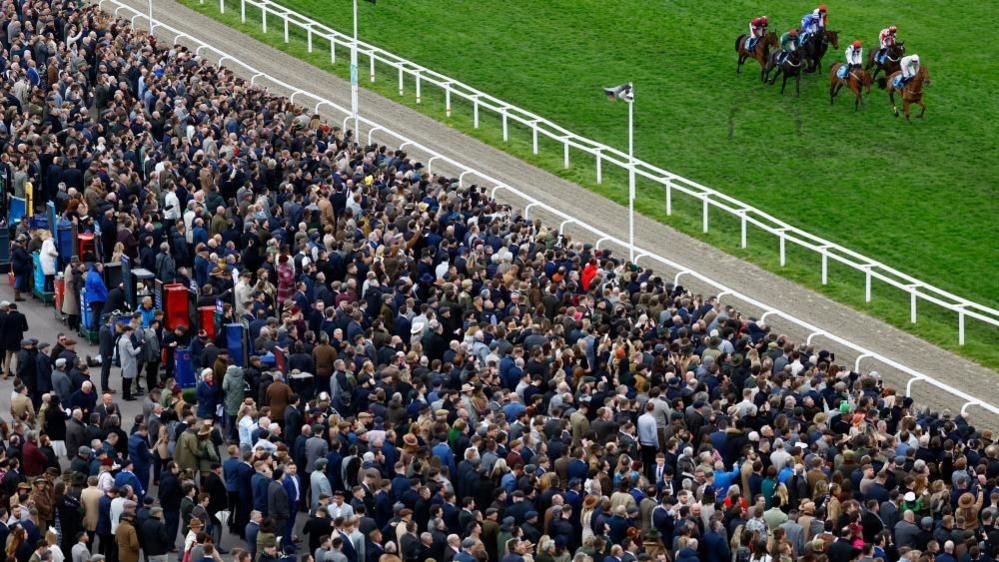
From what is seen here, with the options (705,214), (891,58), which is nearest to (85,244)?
(705,214)

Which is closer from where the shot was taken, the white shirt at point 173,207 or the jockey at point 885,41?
the white shirt at point 173,207

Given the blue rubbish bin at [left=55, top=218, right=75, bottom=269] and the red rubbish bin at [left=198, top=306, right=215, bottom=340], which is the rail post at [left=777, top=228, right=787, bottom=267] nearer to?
the red rubbish bin at [left=198, top=306, right=215, bottom=340]

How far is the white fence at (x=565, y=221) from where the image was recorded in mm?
24125

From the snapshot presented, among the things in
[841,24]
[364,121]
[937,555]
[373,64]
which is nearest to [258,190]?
[364,121]

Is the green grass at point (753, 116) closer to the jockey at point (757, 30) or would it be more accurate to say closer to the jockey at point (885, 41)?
the jockey at point (757, 30)

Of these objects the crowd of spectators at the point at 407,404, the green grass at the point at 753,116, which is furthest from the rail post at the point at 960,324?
the crowd of spectators at the point at 407,404

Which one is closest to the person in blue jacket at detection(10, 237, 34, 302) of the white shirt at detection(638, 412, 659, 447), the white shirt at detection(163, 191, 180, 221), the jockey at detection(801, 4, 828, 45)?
the white shirt at detection(163, 191, 180, 221)

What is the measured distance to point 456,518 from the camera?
17406mm

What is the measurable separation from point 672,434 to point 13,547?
645cm

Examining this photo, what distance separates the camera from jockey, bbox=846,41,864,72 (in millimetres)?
34500

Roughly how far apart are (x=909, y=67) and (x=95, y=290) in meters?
16.4

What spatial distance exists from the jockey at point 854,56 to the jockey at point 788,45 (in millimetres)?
1063

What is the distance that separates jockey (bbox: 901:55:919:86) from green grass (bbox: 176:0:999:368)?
0.80m

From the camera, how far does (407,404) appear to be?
781 inches
